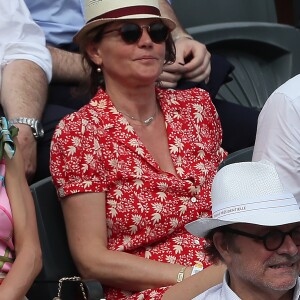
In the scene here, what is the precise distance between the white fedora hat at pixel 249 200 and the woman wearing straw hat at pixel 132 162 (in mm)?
859

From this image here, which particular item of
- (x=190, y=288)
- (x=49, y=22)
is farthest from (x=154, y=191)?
(x=49, y=22)

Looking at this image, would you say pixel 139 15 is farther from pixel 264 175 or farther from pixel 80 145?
pixel 264 175

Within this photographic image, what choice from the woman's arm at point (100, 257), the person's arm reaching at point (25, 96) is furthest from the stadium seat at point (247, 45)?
the woman's arm at point (100, 257)

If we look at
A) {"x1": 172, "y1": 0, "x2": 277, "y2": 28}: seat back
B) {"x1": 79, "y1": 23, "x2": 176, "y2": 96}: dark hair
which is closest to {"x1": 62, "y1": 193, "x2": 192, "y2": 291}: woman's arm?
{"x1": 79, "y1": 23, "x2": 176, "y2": 96}: dark hair

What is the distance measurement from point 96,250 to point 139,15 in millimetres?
967

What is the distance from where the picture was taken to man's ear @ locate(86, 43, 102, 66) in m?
4.72

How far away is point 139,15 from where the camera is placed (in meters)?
4.60

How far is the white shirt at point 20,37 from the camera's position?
5000mm

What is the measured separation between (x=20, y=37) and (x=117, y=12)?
639 mm

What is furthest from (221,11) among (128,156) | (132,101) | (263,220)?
(263,220)

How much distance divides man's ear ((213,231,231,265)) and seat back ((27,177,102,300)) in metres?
1.06

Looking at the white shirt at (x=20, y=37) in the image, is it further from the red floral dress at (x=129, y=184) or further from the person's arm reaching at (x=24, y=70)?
the red floral dress at (x=129, y=184)

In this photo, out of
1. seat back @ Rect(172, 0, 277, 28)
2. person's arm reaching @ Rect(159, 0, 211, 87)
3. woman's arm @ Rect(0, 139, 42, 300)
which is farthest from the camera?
seat back @ Rect(172, 0, 277, 28)

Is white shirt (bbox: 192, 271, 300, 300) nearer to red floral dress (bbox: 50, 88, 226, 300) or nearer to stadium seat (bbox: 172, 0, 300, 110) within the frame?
red floral dress (bbox: 50, 88, 226, 300)
